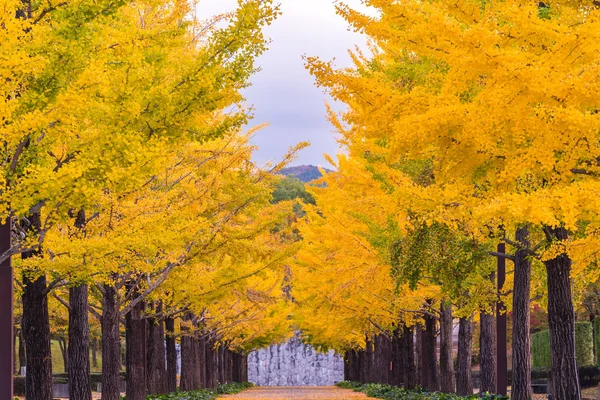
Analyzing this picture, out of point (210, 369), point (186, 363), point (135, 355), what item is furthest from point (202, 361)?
point (135, 355)

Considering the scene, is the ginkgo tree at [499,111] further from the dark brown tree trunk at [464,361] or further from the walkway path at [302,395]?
the walkway path at [302,395]

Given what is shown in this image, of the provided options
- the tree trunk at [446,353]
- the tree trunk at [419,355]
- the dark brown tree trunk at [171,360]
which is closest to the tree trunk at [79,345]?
the tree trunk at [446,353]

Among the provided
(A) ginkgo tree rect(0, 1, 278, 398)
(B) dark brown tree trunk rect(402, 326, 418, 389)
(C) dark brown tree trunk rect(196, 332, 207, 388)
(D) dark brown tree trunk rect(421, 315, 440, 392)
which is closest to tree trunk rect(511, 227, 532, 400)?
(A) ginkgo tree rect(0, 1, 278, 398)

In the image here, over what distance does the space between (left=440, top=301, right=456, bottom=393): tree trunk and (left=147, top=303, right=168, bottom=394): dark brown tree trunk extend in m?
8.69

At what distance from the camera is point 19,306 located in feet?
147

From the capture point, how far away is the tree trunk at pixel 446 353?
28391mm

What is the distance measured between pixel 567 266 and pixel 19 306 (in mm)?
34414

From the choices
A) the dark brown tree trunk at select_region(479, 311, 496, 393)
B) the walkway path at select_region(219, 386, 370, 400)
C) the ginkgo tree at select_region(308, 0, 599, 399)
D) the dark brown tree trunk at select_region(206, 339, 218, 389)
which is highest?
the ginkgo tree at select_region(308, 0, 599, 399)

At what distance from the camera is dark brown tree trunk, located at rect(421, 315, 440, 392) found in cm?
3096

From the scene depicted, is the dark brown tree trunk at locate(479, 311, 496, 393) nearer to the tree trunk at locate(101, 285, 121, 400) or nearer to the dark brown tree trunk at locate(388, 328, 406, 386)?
the tree trunk at locate(101, 285, 121, 400)

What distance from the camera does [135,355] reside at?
2381 cm

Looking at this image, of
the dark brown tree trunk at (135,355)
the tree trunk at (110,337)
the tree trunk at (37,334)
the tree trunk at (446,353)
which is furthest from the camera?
the tree trunk at (446,353)

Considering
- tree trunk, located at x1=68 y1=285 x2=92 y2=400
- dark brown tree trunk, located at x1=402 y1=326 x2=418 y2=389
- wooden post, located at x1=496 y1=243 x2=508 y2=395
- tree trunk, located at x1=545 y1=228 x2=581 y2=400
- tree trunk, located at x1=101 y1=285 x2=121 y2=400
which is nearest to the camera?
tree trunk, located at x1=545 y1=228 x2=581 y2=400

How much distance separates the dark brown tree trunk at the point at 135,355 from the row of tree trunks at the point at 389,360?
43.6 feet
